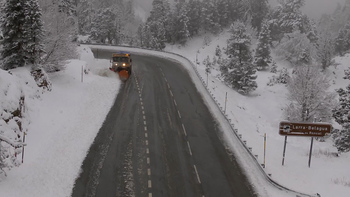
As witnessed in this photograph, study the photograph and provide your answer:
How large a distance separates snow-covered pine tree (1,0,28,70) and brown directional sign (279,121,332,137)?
21.4 meters

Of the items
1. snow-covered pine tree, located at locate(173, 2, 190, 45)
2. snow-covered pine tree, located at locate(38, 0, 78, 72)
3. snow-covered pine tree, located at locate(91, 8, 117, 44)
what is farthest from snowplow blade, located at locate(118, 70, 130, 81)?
snow-covered pine tree, located at locate(173, 2, 190, 45)

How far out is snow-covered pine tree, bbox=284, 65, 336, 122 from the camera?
42.3 m

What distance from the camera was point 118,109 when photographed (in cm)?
3166

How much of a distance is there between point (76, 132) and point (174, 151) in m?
7.14

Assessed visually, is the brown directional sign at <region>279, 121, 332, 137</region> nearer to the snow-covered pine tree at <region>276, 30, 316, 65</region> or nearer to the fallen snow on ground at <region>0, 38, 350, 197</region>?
the fallen snow on ground at <region>0, 38, 350, 197</region>

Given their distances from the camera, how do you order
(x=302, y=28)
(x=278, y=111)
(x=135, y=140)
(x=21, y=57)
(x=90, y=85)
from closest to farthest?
(x=135, y=140) < (x=21, y=57) < (x=90, y=85) < (x=278, y=111) < (x=302, y=28)

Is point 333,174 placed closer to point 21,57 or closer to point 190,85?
point 190,85

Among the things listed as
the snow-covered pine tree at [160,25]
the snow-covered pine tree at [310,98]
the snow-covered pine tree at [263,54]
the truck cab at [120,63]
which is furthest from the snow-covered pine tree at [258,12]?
the truck cab at [120,63]

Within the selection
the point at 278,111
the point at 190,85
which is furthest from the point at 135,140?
the point at 278,111

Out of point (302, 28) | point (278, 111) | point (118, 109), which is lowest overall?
point (278, 111)

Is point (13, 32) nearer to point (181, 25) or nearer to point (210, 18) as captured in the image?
point (181, 25)

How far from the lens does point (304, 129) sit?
21.6 metres

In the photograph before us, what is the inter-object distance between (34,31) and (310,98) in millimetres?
31226

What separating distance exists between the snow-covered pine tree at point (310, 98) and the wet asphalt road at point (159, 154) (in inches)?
546
